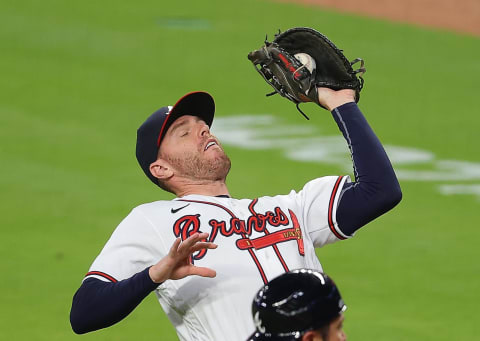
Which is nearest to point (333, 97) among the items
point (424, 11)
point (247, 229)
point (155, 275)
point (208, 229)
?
point (247, 229)

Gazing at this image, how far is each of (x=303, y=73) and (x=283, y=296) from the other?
1.64 meters

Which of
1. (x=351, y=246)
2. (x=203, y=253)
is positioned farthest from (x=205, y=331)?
(x=351, y=246)

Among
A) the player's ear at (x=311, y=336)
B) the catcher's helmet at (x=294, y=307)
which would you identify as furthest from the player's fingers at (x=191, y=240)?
the player's ear at (x=311, y=336)

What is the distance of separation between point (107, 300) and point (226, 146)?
7.16 metres

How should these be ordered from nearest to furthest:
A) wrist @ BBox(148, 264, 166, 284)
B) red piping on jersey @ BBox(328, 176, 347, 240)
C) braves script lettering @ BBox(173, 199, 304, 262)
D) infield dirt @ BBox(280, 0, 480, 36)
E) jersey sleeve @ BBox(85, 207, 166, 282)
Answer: wrist @ BBox(148, 264, 166, 284) → jersey sleeve @ BBox(85, 207, 166, 282) → braves script lettering @ BBox(173, 199, 304, 262) → red piping on jersey @ BBox(328, 176, 347, 240) → infield dirt @ BBox(280, 0, 480, 36)

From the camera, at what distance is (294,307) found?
3.04m

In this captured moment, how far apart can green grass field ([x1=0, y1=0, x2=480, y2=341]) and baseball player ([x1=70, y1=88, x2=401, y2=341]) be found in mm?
A: 2562

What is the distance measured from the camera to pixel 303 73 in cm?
452

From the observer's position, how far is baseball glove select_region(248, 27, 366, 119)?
4539 millimetres

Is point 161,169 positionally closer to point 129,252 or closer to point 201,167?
point 201,167

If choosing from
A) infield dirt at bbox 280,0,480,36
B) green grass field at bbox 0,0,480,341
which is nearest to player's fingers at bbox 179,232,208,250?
green grass field at bbox 0,0,480,341

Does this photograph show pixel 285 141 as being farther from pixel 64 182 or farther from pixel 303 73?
pixel 303 73

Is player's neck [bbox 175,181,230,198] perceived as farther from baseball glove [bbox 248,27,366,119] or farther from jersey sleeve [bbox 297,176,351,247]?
baseball glove [bbox 248,27,366,119]

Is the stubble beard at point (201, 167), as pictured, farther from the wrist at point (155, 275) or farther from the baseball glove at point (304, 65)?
the wrist at point (155, 275)
